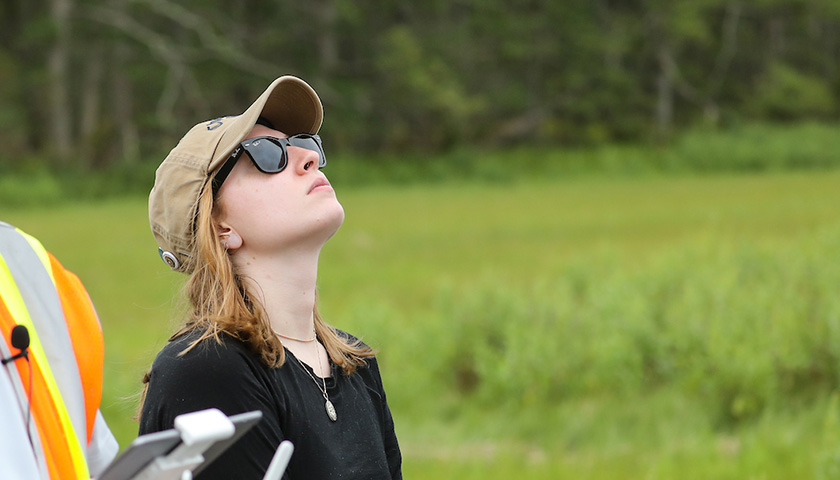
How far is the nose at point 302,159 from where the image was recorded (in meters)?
2.15

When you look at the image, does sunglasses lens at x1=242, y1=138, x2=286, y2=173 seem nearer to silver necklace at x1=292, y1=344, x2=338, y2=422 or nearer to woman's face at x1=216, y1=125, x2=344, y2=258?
woman's face at x1=216, y1=125, x2=344, y2=258

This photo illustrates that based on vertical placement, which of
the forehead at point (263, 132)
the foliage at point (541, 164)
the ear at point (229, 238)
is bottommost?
the foliage at point (541, 164)

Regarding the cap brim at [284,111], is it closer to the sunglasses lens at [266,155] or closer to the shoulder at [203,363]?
the sunglasses lens at [266,155]

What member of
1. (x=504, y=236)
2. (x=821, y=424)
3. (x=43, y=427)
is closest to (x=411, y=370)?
(x=821, y=424)

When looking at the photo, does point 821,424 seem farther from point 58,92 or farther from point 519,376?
point 58,92

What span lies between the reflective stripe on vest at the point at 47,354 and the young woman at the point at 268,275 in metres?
0.13

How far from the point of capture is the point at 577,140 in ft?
138

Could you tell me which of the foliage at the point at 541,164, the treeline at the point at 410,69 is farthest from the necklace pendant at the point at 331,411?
the treeline at the point at 410,69

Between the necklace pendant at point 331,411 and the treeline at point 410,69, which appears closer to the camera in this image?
the necklace pendant at point 331,411

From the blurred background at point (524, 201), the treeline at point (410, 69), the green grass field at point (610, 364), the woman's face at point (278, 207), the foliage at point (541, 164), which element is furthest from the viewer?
the treeline at point (410, 69)

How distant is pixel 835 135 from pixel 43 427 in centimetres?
3587

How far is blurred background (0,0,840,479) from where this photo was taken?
7.08m

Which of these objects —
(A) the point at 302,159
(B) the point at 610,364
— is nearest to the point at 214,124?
(A) the point at 302,159

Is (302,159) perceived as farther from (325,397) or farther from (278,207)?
(325,397)
